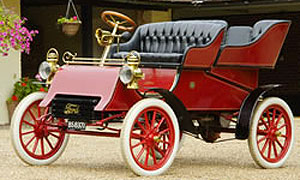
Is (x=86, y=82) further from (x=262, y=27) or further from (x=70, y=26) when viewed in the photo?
(x=70, y=26)

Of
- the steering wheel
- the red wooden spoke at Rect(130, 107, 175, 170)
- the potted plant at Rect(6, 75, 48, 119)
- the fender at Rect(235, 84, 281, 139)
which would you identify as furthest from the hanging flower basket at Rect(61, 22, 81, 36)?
the red wooden spoke at Rect(130, 107, 175, 170)

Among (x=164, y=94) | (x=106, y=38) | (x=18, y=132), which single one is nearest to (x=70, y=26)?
(x=106, y=38)

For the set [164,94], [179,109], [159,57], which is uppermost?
[159,57]

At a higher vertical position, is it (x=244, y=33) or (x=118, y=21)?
(x=118, y=21)

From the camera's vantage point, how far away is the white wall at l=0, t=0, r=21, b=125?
12.0 meters

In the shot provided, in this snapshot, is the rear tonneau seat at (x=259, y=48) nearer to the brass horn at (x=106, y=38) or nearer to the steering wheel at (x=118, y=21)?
the steering wheel at (x=118, y=21)

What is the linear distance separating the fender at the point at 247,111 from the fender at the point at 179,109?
0.44 m

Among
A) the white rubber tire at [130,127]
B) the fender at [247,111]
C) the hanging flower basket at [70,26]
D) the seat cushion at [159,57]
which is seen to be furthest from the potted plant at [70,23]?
the white rubber tire at [130,127]

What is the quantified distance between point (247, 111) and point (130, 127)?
4.57 feet

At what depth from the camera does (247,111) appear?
6.79 m

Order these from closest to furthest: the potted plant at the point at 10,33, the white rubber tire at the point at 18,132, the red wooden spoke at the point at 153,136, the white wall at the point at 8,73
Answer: the red wooden spoke at the point at 153,136 → the white rubber tire at the point at 18,132 → the potted plant at the point at 10,33 → the white wall at the point at 8,73

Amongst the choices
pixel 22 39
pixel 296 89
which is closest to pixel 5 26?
pixel 22 39

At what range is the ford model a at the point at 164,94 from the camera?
20.2 feet

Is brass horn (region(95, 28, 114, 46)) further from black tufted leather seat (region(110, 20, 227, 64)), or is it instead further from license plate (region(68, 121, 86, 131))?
license plate (region(68, 121, 86, 131))
